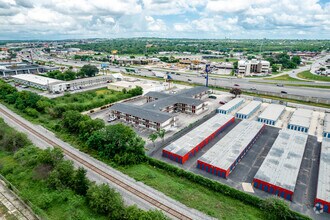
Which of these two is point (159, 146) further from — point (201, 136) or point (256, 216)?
point (256, 216)

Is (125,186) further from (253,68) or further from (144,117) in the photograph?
(253,68)

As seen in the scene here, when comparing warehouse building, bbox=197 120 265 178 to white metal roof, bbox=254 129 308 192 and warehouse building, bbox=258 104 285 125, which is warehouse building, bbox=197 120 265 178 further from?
warehouse building, bbox=258 104 285 125

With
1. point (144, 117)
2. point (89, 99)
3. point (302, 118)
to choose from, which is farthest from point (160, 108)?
point (302, 118)

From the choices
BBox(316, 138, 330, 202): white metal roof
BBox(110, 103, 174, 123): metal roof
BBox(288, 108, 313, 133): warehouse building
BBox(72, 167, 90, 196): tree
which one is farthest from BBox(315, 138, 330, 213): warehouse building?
BBox(72, 167, 90, 196): tree

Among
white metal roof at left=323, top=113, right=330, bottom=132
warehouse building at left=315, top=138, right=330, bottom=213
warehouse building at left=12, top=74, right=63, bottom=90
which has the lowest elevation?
warehouse building at left=315, top=138, right=330, bottom=213

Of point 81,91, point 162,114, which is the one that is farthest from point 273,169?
point 81,91

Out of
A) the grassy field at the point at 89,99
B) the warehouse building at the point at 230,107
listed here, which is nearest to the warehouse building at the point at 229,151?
the warehouse building at the point at 230,107
